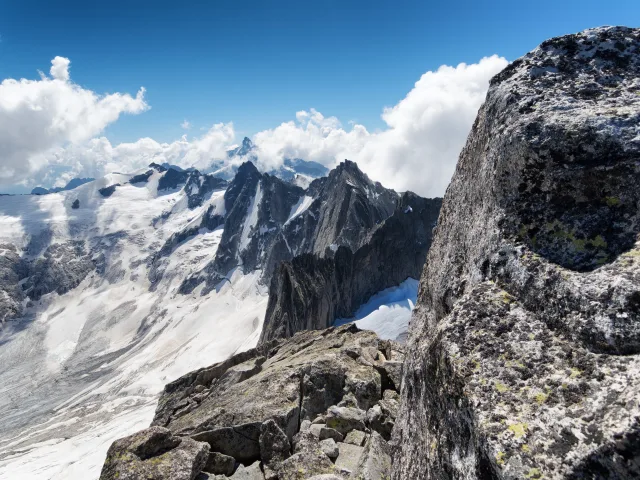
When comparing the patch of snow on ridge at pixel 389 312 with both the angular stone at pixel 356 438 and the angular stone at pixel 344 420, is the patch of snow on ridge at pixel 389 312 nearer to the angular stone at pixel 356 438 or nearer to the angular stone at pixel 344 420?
the angular stone at pixel 344 420

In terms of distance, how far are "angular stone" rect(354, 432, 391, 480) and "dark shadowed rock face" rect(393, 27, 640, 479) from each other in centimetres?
258

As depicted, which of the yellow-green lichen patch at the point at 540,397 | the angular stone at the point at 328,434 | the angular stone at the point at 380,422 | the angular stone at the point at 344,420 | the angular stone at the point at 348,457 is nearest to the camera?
the yellow-green lichen patch at the point at 540,397

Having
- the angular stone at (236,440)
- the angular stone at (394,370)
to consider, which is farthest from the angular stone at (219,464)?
the angular stone at (394,370)

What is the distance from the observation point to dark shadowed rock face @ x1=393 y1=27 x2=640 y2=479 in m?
4.80

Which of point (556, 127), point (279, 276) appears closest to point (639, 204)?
point (556, 127)

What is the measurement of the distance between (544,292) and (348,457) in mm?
10178

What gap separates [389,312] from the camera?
6132 inches

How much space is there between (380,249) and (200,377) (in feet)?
516

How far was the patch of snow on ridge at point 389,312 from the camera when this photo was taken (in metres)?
135

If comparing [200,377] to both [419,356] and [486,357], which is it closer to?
[419,356]

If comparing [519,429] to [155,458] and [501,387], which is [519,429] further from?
[155,458]

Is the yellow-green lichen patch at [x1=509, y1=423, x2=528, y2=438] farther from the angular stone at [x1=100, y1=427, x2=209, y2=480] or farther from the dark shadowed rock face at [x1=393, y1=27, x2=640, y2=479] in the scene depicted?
the angular stone at [x1=100, y1=427, x2=209, y2=480]

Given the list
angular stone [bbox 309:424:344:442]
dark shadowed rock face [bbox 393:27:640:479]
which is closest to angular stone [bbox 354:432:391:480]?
angular stone [bbox 309:424:344:442]

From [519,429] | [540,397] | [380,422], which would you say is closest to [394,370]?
[380,422]
